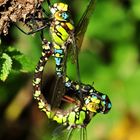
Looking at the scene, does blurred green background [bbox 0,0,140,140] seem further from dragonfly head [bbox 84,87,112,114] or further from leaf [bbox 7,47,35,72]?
leaf [bbox 7,47,35,72]

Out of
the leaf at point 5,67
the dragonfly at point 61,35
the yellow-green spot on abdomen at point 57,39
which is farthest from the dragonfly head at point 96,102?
the leaf at point 5,67

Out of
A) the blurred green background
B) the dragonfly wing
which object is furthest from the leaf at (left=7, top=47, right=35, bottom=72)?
the blurred green background

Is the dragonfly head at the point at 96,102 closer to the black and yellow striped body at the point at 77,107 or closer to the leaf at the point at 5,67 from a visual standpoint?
the black and yellow striped body at the point at 77,107

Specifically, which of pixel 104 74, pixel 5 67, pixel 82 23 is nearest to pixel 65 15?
pixel 82 23

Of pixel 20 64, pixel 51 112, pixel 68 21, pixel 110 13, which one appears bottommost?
pixel 110 13

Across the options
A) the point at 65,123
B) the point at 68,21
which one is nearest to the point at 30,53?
the point at 65,123

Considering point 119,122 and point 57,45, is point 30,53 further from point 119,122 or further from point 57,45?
point 57,45
